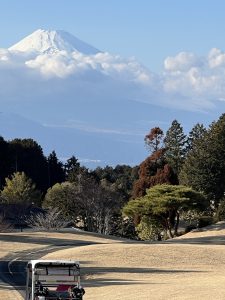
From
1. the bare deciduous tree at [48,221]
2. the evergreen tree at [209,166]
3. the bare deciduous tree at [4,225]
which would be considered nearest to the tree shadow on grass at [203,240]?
the evergreen tree at [209,166]

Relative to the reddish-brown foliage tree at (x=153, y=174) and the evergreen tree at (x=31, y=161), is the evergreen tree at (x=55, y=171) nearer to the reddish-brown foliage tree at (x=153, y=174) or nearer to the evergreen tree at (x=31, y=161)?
the evergreen tree at (x=31, y=161)

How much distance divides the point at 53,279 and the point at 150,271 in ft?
65.3

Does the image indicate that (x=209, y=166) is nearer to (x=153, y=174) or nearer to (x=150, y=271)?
(x=153, y=174)

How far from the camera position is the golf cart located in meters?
19.5

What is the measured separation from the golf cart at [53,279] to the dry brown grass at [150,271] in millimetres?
7622

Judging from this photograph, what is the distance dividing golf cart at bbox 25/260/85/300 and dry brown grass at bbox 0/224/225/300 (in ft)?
25.0

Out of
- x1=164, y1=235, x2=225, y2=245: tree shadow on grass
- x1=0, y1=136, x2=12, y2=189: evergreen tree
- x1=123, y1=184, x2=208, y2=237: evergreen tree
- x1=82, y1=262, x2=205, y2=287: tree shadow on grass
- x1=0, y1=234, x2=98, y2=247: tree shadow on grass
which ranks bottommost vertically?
x1=82, y1=262, x2=205, y2=287: tree shadow on grass

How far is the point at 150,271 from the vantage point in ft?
130

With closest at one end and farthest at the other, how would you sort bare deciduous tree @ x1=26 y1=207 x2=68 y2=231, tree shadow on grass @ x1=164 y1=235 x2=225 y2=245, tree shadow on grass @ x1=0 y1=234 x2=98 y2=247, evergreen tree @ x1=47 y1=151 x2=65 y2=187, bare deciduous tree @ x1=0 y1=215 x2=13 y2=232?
1. tree shadow on grass @ x1=0 y1=234 x2=98 y2=247
2. tree shadow on grass @ x1=164 y1=235 x2=225 y2=245
3. bare deciduous tree @ x1=0 y1=215 x2=13 y2=232
4. bare deciduous tree @ x1=26 y1=207 x2=68 y2=231
5. evergreen tree @ x1=47 y1=151 x2=65 y2=187

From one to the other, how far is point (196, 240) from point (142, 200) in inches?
380

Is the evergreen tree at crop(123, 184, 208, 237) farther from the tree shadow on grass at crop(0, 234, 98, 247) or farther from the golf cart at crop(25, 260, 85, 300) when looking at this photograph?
the golf cart at crop(25, 260, 85, 300)

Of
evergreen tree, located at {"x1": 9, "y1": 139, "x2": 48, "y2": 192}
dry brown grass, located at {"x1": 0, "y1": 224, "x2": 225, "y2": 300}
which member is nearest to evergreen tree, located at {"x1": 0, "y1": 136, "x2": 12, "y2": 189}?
evergreen tree, located at {"x1": 9, "y1": 139, "x2": 48, "y2": 192}

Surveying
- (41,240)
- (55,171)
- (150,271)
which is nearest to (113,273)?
(150,271)

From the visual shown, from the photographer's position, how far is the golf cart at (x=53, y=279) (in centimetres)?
1950
